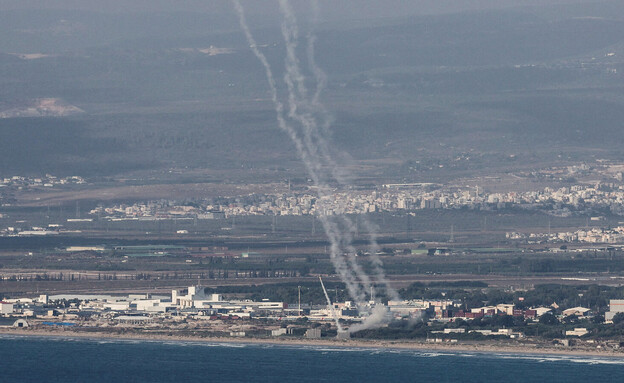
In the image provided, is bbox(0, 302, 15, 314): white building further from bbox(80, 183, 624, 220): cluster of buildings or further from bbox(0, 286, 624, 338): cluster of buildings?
bbox(80, 183, 624, 220): cluster of buildings

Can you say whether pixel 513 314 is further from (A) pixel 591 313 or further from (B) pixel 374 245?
(B) pixel 374 245

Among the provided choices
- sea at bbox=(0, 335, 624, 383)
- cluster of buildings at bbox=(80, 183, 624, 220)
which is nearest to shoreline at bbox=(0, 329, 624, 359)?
sea at bbox=(0, 335, 624, 383)

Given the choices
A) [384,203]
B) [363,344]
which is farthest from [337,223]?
[363,344]

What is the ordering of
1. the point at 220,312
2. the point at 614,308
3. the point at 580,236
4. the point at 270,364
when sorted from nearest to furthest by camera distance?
the point at 270,364 < the point at 614,308 < the point at 220,312 < the point at 580,236

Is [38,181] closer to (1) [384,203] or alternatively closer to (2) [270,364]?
(1) [384,203]

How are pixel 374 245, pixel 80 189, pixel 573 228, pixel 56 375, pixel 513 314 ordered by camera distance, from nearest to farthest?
1. pixel 56 375
2. pixel 513 314
3. pixel 374 245
4. pixel 573 228
5. pixel 80 189

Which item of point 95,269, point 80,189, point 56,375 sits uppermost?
point 80,189

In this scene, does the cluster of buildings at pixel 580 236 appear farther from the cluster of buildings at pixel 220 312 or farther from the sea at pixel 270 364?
the sea at pixel 270 364

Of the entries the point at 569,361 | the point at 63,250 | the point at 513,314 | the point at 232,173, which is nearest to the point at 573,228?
the point at 63,250
